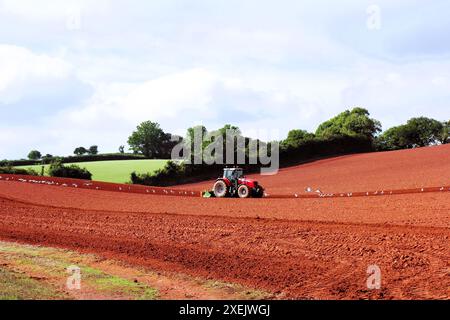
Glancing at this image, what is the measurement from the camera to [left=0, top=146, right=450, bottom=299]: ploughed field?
1315cm

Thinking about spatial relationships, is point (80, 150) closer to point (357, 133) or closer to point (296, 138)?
point (296, 138)

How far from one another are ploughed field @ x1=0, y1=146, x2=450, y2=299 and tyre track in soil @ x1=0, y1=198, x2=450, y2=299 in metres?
0.03

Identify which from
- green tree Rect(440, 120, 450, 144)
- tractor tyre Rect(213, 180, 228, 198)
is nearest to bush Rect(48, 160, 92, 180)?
tractor tyre Rect(213, 180, 228, 198)

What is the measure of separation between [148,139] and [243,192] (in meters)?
70.7

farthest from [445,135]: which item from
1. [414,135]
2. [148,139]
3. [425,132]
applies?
[148,139]

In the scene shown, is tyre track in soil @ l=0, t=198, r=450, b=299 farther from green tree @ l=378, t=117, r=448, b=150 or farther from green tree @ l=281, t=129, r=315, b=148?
green tree @ l=378, t=117, r=448, b=150

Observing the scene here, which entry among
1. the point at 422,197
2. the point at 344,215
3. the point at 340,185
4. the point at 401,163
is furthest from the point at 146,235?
the point at 401,163

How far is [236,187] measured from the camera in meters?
34.2

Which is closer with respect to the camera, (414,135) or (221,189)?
(221,189)

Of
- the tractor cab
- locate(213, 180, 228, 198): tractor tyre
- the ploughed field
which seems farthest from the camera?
the tractor cab

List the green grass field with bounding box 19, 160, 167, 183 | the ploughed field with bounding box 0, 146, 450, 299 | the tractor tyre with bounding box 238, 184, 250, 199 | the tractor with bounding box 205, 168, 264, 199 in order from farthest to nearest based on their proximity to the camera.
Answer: the green grass field with bounding box 19, 160, 167, 183
the tractor with bounding box 205, 168, 264, 199
the tractor tyre with bounding box 238, 184, 250, 199
the ploughed field with bounding box 0, 146, 450, 299
